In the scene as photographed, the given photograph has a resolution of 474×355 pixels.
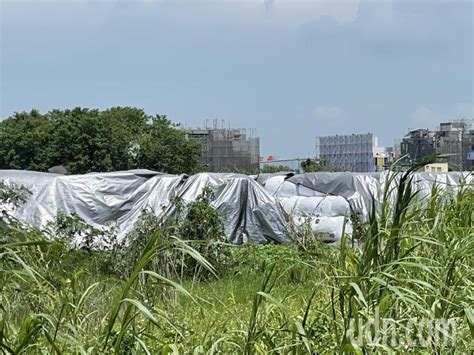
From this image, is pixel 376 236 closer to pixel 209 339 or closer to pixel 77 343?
pixel 209 339

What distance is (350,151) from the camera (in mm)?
27266

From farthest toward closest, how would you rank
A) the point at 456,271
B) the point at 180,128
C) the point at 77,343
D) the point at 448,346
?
the point at 180,128 → the point at 456,271 → the point at 448,346 → the point at 77,343

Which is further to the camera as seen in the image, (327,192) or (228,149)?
(228,149)

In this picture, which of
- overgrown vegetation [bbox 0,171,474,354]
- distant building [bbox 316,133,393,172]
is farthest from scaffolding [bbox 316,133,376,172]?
overgrown vegetation [bbox 0,171,474,354]

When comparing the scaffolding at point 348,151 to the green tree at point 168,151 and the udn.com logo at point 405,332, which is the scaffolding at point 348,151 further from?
the udn.com logo at point 405,332

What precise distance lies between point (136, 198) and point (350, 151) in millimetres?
18677

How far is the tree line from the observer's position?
97.3 ft

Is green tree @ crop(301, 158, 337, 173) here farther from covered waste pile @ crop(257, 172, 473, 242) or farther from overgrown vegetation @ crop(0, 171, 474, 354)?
overgrown vegetation @ crop(0, 171, 474, 354)

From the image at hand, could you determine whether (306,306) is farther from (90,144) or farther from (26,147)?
(26,147)

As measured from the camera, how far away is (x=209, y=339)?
6.64 ft

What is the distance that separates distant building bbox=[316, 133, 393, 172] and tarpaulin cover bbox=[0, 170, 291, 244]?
50.2 feet

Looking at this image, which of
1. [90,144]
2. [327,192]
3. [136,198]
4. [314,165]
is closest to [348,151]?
[314,165]

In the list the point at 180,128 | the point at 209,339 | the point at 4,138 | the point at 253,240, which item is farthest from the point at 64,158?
Result: the point at 209,339

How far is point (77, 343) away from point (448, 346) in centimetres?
110
